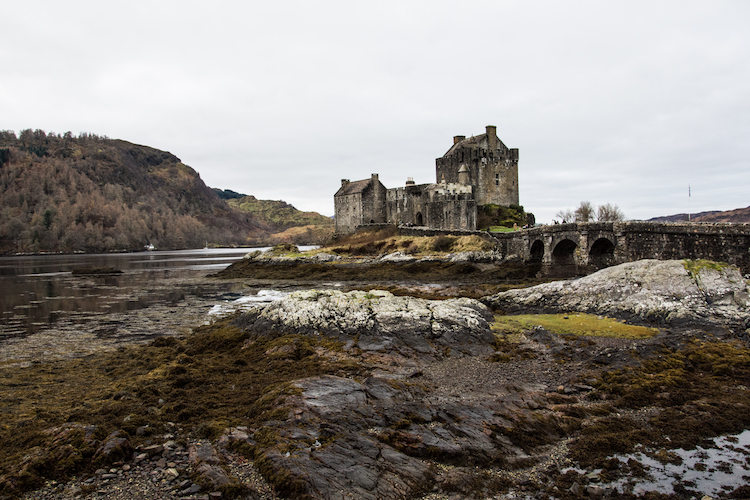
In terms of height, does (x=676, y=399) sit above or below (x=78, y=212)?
below

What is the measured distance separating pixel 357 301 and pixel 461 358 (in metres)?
4.35

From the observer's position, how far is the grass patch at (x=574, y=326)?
14227 mm

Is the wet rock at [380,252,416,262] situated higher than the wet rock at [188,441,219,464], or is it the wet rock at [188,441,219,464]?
the wet rock at [380,252,416,262]

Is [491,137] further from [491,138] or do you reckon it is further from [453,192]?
[453,192]

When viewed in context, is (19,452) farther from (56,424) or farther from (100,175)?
(100,175)

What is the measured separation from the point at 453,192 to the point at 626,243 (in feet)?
76.6

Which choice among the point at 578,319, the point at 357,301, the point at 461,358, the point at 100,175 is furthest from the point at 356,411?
the point at 100,175

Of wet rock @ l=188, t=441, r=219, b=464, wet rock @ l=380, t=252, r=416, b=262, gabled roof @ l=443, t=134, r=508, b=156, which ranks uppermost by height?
gabled roof @ l=443, t=134, r=508, b=156

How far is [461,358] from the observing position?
41.1 feet

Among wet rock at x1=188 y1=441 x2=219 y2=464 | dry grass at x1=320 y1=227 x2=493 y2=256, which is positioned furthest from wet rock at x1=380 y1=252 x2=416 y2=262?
wet rock at x1=188 y1=441 x2=219 y2=464

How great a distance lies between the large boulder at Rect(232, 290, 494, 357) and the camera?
13.2 metres

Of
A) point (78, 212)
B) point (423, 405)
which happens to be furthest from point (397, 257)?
point (78, 212)

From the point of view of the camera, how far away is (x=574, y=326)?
1505 cm

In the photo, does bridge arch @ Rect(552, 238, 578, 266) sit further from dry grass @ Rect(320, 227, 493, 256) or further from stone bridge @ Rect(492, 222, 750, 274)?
dry grass @ Rect(320, 227, 493, 256)
